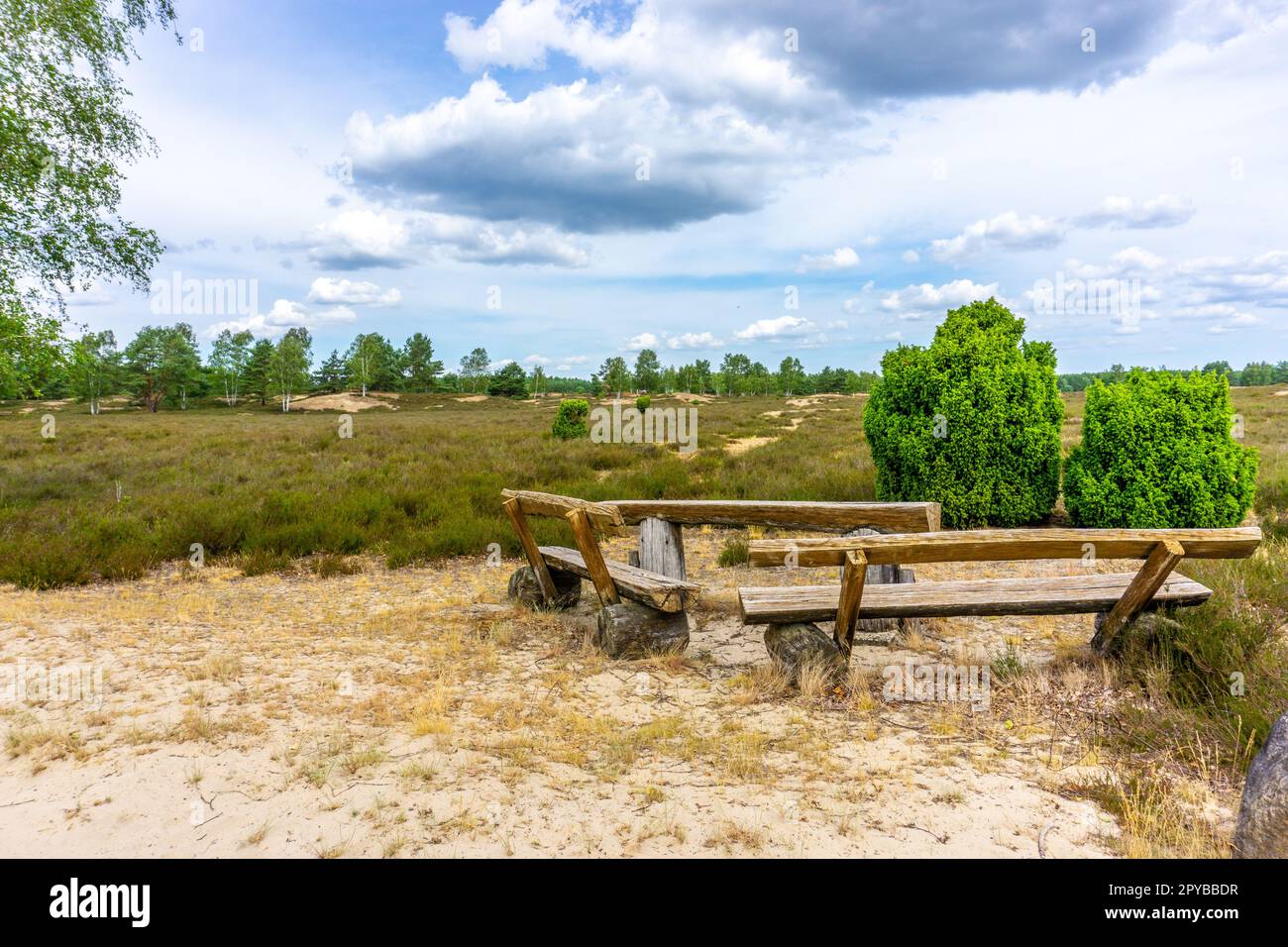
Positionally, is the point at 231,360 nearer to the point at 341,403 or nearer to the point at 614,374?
the point at 341,403

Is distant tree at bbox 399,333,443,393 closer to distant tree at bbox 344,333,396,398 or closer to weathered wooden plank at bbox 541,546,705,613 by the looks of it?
distant tree at bbox 344,333,396,398

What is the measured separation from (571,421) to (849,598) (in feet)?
64.8

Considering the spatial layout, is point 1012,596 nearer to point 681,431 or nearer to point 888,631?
point 888,631

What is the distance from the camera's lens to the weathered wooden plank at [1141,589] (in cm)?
392

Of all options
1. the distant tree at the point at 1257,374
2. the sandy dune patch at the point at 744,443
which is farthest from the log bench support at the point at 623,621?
the distant tree at the point at 1257,374

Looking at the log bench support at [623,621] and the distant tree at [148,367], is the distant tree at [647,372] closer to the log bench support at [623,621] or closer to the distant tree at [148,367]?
the distant tree at [148,367]

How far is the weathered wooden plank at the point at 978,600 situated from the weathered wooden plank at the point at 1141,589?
9 cm

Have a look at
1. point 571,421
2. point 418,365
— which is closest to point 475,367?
point 418,365

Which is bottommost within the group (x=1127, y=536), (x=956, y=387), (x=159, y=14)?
(x=1127, y=536)

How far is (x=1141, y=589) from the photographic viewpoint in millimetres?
4223

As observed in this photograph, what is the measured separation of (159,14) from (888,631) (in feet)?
55.2
